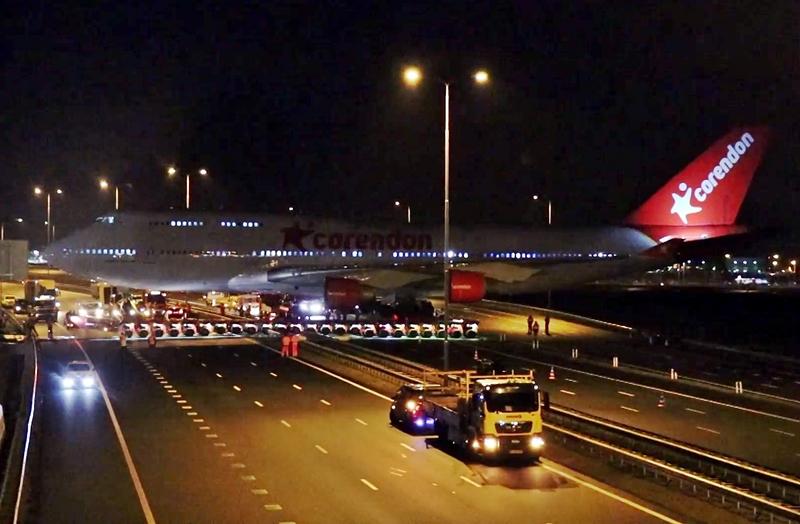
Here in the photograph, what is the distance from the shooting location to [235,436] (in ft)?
90.8

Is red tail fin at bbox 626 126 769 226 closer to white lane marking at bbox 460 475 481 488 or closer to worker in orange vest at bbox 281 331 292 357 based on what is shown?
worker in orange vest at bbox 281 331 292 357

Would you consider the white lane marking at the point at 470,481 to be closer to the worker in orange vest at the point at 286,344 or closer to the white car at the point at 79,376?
the white car at the point at 79,376

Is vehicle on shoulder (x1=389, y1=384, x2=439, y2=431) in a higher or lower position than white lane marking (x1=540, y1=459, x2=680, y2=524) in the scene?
higher

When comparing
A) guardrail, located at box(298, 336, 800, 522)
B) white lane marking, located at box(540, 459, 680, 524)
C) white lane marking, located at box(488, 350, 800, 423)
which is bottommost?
white lane marking, located at box(540, 459, 680, 524)

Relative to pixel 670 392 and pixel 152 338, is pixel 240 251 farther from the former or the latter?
Answer: pixel 670 392

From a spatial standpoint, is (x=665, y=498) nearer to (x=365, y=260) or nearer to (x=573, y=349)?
(x=573, y=349)

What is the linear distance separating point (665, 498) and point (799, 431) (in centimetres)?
1052

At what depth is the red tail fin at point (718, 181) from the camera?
74.6m

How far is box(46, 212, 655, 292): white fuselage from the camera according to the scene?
67062 millimetres

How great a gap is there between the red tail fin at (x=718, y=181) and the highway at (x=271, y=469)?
150ft

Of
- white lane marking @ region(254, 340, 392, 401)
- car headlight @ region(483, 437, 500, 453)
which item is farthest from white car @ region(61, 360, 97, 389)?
car headlight @ region(483, 437, 500, 453)

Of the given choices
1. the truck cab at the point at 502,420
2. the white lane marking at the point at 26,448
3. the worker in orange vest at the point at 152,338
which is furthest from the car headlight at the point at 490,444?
the worker in orange vest at the point at 152,338

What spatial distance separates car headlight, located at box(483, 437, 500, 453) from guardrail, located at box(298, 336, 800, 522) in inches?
109

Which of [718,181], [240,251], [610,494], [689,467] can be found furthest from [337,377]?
[718,181]
